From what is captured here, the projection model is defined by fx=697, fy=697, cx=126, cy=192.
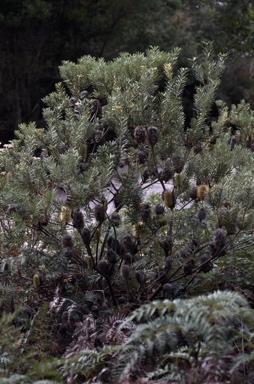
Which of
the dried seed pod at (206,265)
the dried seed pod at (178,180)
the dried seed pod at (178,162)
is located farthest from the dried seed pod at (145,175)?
the dried seed pod at (206,265)

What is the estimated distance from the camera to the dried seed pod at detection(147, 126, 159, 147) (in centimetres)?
356

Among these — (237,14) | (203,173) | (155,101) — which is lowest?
(203,173)

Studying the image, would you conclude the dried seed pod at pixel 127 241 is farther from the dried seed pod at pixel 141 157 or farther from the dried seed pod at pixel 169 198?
the dried seed pod at pixel 141 157

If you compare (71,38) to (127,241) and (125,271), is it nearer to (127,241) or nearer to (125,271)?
(127,241)

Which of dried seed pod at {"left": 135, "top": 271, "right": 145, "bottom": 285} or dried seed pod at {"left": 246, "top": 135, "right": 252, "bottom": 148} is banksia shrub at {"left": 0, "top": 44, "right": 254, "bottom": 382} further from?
dried seed pod at {"left": 246, "top": 135, "right": 252, "bottom": 148}

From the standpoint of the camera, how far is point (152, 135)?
3.57m

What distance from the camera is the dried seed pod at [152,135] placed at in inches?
140

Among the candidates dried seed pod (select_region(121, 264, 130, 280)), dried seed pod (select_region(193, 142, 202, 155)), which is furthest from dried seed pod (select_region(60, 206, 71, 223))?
dried seed pod (select_region(193, 142, 202, 155))

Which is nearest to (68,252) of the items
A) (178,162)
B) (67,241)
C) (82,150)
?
(67,241)

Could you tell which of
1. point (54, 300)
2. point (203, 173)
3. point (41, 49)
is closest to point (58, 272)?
point (54, 300)

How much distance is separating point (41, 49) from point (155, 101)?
20021 millimetres

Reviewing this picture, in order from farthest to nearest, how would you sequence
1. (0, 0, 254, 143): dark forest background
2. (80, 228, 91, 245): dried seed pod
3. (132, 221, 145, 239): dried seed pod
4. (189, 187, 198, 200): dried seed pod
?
(0, 0, 254, 143): dark forest background
(132, 221, 145, 239): dried seed pod
(189, 187, 198, 200): dried seed pod
(80, 228, 91, 245): dried seed pod

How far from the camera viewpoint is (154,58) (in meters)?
4.19

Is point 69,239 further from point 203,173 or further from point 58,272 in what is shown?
point 203,173
